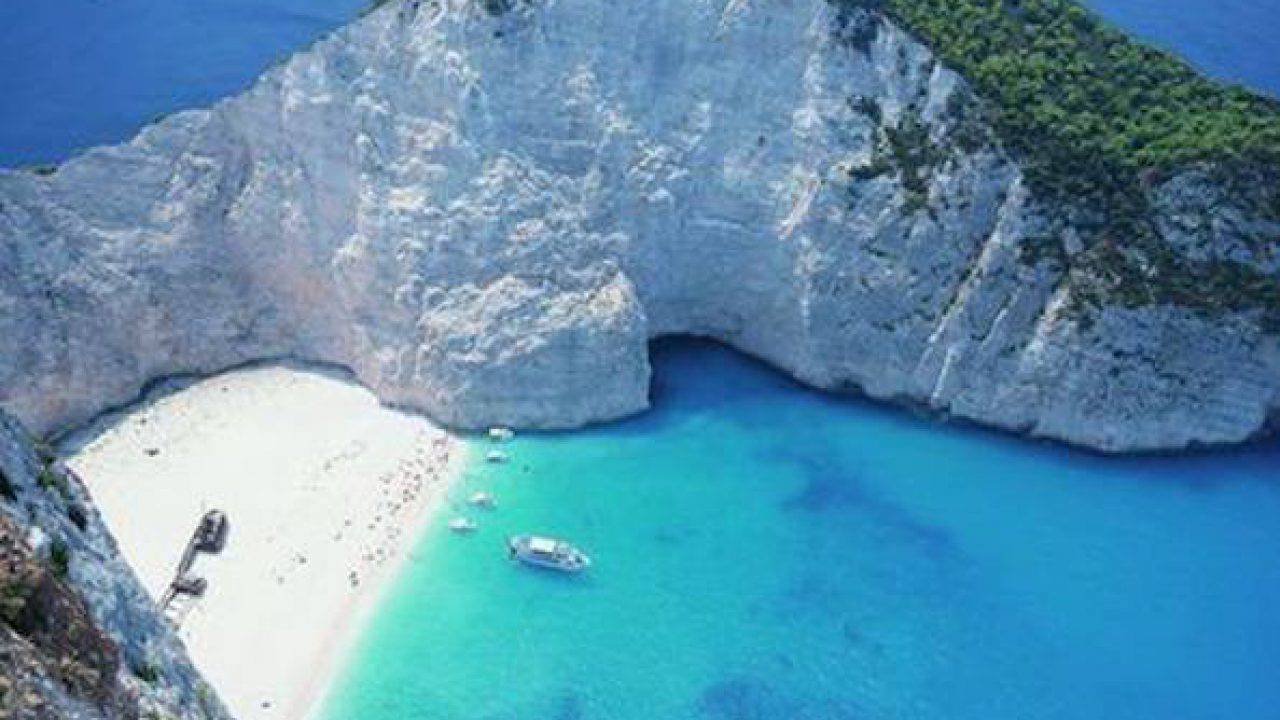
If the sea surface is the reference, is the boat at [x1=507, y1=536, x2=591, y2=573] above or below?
below

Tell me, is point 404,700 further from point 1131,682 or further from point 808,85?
point 808,85

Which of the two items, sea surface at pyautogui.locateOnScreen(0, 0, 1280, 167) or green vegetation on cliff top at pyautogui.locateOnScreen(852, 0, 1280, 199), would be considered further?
green vegetation on cliff top at pyautogui.locateOnScreen(852, 0, 1280, 199)

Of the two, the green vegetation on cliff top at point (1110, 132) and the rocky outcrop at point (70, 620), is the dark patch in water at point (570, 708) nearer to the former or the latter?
the rocky outcrop at point (70, 620)

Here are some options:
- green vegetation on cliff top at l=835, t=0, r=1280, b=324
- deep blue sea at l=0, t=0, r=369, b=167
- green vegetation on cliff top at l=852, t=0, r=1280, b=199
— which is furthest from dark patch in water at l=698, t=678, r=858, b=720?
deep blue sea at l=0, t=0, r=369, b=167

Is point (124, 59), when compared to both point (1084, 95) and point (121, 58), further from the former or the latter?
point (1084, 95)

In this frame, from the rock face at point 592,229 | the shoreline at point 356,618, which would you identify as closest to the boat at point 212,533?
the shoreline at point 356,618

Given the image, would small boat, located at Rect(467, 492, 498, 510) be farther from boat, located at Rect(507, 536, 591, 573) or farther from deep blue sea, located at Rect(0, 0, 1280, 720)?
boat, located at Rect(507, 536, 591, 573)
